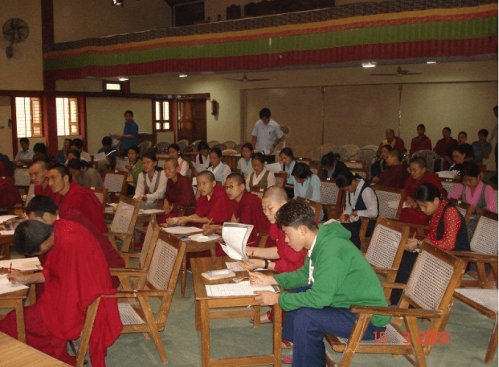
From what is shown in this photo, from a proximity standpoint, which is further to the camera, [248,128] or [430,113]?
[248,128]

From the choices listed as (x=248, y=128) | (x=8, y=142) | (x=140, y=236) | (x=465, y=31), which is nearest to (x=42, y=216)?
(x=140, y=236)

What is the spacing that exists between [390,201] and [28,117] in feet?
31.4

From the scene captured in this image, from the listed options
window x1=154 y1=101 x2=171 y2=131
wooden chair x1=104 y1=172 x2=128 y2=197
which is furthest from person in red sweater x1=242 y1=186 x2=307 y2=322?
window x1=154 y1=101 x2=171 y2=131

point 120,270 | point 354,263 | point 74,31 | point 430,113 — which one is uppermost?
point 74,31

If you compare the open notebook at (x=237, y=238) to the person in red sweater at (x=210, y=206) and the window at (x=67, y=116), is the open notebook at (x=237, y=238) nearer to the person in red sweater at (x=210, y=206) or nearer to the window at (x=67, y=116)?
the person in red sweater at (x=210, y=206)

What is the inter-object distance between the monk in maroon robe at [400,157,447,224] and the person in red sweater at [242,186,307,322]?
158 cm

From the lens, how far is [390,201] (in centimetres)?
524

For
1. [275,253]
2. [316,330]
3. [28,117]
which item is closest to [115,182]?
[275,253]

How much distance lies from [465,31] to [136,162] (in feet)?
14.8

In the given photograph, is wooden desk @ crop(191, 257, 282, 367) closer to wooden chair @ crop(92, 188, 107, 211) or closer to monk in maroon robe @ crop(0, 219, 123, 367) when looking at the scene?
monk in maroon robe @ crop(0, 219, 123, 367)

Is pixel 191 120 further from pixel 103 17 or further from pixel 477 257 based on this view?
pixel 477 257

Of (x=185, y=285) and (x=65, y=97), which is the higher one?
(x=65, y=97)

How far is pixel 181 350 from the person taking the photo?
139 inches

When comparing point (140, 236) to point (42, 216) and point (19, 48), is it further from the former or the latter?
point (19, 48)
